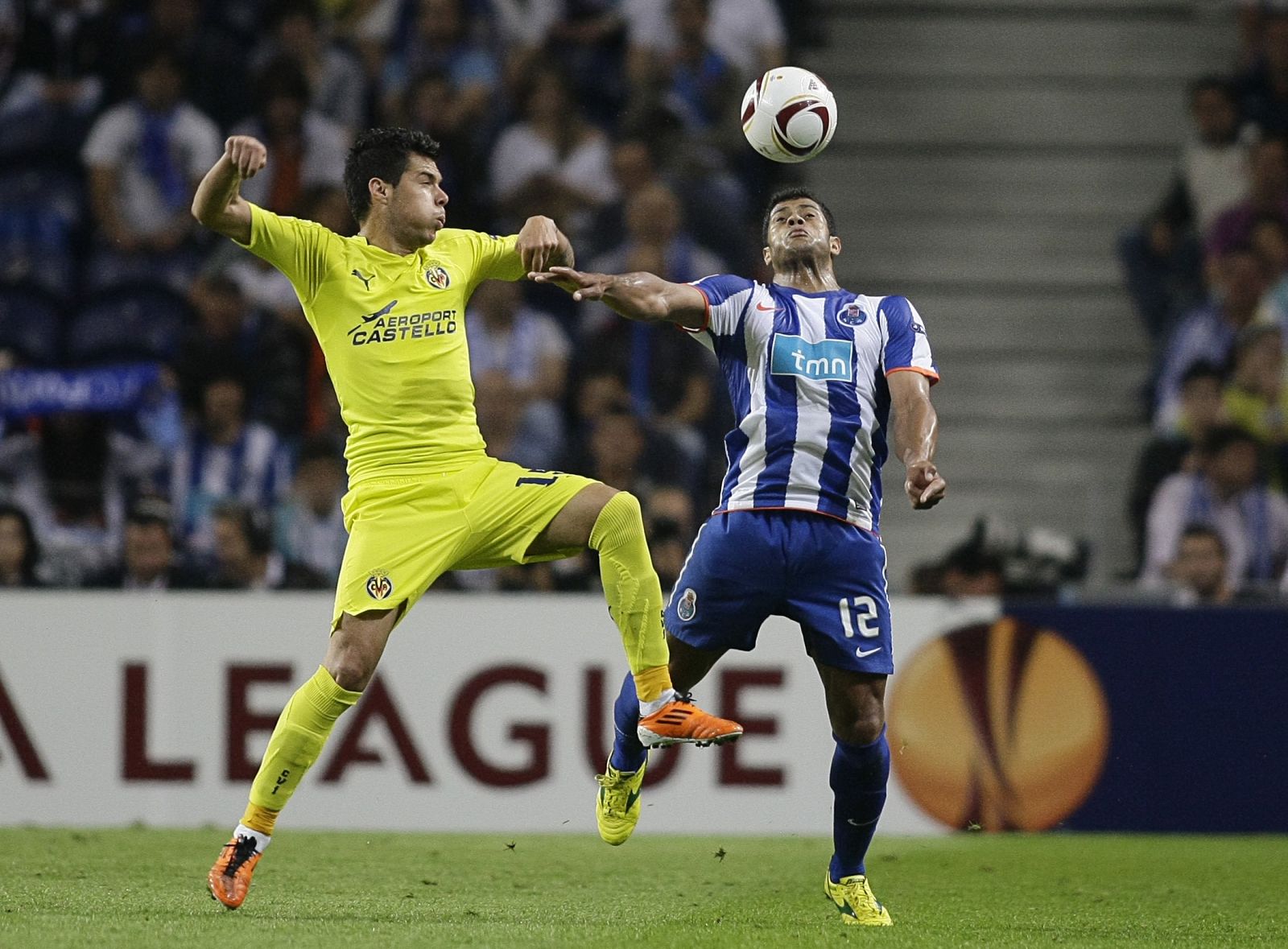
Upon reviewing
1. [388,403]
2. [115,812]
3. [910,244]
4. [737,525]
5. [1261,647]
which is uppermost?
[910,244]

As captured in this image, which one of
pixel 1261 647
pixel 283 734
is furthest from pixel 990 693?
pixel 283 734

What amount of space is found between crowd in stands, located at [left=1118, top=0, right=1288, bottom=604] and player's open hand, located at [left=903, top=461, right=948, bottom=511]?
4.39 metres

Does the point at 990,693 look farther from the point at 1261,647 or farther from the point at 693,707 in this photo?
the point at 693,707

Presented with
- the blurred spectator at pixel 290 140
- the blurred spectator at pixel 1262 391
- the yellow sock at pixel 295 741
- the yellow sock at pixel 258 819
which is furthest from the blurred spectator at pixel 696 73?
the yellow sock at pixel 258 819

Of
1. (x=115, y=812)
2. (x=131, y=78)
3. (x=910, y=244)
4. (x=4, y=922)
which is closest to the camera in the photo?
(x=4, y=922)

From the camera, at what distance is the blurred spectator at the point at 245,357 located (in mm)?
10812

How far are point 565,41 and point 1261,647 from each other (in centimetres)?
622

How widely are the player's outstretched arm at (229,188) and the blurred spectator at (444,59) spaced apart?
6442mm

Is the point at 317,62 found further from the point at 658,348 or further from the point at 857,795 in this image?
the point at 857,795

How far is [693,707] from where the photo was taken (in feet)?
20.3

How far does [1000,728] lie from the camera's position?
371 inches

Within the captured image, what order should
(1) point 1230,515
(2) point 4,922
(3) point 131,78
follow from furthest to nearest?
(3) point 131,78
(1) point 1230,515
(2) point 4,922

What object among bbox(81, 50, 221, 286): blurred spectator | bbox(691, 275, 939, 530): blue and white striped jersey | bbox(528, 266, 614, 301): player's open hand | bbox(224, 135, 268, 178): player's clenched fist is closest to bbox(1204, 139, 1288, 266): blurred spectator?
bbox(81, 50, 221, 286): blurred spectator

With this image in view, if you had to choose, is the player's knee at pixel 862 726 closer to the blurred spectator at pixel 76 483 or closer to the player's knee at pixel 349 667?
the player's knee at pixel 349 667
